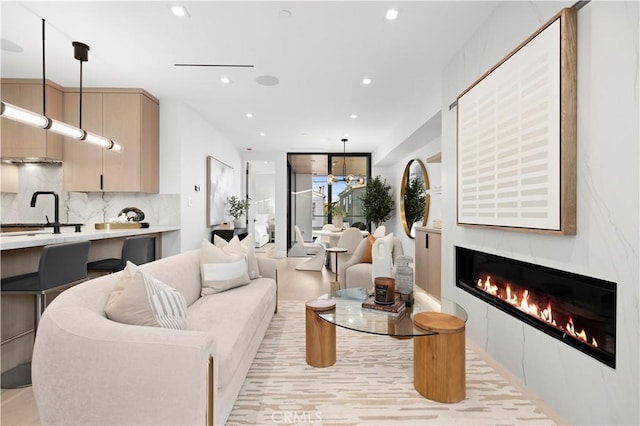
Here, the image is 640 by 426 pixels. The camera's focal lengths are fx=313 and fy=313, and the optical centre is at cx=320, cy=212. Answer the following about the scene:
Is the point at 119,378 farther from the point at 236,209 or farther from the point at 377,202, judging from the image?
the point at 377,202

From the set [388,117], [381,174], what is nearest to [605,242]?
[388,117]

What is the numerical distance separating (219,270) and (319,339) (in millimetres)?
1051

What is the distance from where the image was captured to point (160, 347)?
120 cm

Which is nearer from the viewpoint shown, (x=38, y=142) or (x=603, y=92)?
(x=603, y=92)

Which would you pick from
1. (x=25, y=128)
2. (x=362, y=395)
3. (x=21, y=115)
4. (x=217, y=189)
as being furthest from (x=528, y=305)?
(x=25, y=128)

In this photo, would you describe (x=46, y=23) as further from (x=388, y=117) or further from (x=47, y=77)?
(x=388, y=117)

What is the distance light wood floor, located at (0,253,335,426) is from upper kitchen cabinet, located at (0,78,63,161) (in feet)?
10.3

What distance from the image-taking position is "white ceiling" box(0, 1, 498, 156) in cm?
250

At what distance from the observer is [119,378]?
1186mm

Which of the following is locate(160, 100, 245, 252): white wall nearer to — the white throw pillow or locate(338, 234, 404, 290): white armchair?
locate(338, 234, 404, 290): white armchair

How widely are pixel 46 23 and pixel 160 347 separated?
10.3ft

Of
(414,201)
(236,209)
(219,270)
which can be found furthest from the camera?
(236,209)

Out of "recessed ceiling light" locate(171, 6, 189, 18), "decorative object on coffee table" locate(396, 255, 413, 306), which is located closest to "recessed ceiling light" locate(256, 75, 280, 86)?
"recessed ceiling light" locate(171, 6, 189, 18)

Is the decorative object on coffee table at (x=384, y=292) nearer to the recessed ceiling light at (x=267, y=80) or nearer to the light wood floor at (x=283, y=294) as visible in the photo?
the light wood floor at (x=283, y=294)
